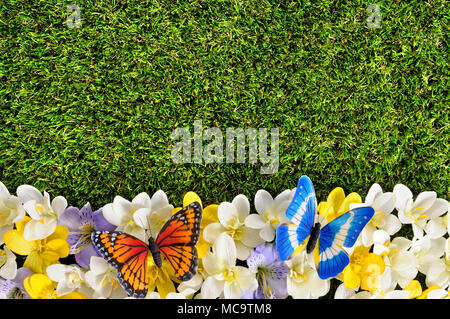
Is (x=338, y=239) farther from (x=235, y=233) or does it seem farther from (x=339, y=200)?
(x=235, y=233)

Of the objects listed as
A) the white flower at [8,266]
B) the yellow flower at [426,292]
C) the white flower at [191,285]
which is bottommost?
the yellow flower at [426,292]

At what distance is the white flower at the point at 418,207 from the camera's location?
1.55m

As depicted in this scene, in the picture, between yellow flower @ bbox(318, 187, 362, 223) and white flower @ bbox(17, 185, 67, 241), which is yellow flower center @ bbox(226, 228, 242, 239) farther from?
white flower @ bbox(17, 185, 67, 241)

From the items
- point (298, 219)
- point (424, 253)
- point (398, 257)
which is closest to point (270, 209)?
point (298, 219)

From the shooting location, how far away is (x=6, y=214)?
1.50 metres

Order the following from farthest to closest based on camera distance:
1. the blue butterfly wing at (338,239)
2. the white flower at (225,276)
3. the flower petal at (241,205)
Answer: the flower petal at (241,205) → the white flower at (225,276) → the blue butterfly wing at (338,239)

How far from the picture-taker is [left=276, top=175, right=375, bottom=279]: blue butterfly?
51.1 inches

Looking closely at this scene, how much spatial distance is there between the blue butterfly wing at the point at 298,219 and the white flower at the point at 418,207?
490 mm

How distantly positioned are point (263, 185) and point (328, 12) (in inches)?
33.1

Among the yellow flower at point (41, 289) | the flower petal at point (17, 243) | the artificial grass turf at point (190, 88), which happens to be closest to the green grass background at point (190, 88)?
the artificial grass turf at point (190, 88)

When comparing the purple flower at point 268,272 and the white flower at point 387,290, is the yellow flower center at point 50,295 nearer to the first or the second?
the purple flower at point 268,272

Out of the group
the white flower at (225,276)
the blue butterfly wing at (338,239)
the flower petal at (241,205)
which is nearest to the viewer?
the blue butterfly wing at (338,239)
